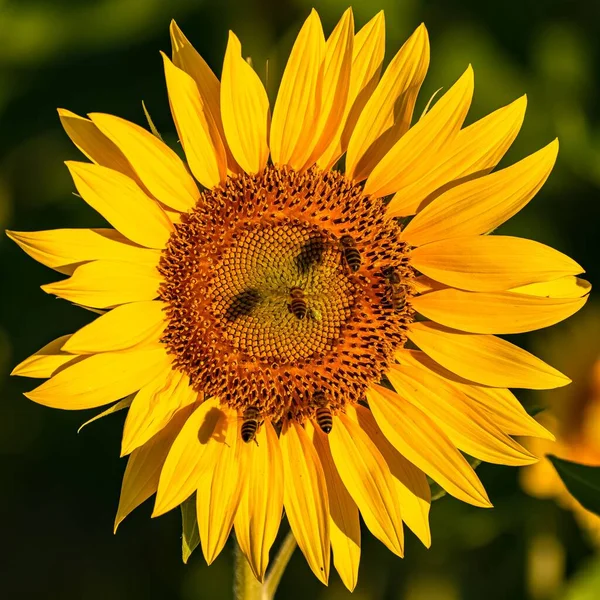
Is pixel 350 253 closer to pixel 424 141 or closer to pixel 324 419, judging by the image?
pixel 424 141

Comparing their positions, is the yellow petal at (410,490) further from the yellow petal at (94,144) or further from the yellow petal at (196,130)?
the yellow petal at (94,144)

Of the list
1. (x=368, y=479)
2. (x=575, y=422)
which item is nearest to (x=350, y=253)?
(x=368, y=479)

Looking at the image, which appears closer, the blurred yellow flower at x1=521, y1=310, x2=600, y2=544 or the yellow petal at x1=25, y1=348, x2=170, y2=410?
the yellow petal at x1=25, y1=348, x2=170, y2=410

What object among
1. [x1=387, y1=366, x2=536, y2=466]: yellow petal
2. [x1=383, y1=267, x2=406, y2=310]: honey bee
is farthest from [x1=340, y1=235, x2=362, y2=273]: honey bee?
[x1=387, y1=366, x2=536, y2=466]: yellow petal

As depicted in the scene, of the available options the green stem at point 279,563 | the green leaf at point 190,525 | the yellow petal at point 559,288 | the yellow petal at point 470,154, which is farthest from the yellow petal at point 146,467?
the yellow petal at point 559,288

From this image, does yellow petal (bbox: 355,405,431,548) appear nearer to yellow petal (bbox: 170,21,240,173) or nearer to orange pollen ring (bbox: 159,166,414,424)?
orange pollen ring (bbox: 159,166,414,424)

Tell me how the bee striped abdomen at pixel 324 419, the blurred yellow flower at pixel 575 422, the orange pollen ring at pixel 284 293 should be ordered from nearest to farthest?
the bee striped abdomen at pixel 324 419 < the orange pollen ring at pixel 284 293 < the blurred yellow flower at pixel 575 422
